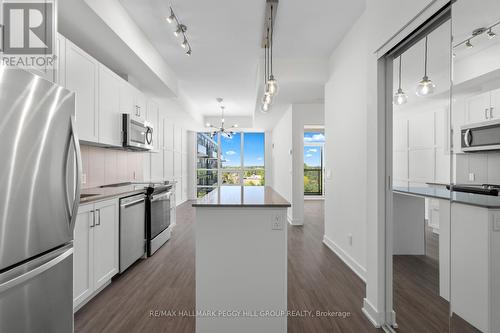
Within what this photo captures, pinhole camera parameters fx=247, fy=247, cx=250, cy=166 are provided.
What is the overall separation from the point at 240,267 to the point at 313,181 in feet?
29.3

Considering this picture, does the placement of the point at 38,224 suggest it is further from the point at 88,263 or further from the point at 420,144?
the point at 420,144

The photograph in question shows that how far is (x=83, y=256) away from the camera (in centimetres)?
215

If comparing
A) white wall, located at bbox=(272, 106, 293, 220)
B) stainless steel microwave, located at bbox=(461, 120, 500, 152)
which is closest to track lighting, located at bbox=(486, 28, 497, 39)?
stainless steel microwave, located at bbox=(461, 120, 500, 152)

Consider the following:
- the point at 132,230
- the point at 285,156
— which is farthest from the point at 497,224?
the point at 285,156

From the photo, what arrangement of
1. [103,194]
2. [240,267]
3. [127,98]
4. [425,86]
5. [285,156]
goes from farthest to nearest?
[285,156], [127,98], [103,194], [240,267], [425,86]

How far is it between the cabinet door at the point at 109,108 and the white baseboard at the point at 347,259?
11.1 ft

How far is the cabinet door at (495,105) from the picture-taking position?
1107 millimetres

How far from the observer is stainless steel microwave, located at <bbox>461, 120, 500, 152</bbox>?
112 centimetres

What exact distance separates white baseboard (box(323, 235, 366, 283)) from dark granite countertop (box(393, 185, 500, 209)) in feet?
4.67

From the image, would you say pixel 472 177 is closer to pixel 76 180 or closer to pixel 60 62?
pixel 76 180

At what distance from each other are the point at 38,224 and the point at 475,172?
2.33m

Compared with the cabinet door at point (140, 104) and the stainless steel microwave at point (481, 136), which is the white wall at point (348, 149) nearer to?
the stainless steel microwave at point (481, 136)

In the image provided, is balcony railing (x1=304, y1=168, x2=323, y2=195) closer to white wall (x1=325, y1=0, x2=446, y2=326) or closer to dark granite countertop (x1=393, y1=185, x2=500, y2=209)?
white wall (x1=325, y1=0, x2=446, y2=326)

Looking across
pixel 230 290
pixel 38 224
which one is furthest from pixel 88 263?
pixel 230 290
